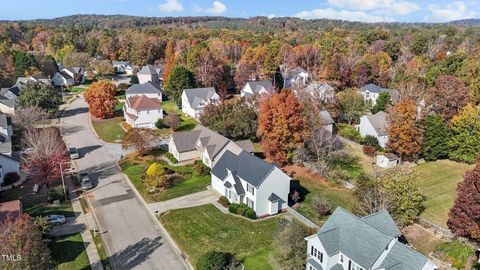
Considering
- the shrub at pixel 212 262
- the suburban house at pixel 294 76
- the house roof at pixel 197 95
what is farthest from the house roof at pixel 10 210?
the suburban house at pixel 294 76

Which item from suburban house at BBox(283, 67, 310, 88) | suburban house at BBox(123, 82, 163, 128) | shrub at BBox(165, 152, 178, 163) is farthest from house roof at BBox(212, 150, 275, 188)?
suburban house at BBox(283, 67, 310, 88)

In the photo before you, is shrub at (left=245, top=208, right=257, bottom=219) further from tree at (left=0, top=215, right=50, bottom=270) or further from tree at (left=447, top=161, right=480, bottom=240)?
tree at (left=0, top=215, right=50, bottom=270)

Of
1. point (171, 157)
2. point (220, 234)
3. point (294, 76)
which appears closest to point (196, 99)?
point (171, 157)

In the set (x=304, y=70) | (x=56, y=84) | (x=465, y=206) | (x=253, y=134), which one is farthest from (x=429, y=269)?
(x=56, y=84)

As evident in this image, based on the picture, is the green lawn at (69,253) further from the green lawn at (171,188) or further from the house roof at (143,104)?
the house roof at (143,104)

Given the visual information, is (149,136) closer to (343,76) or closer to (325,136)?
(325,136)
